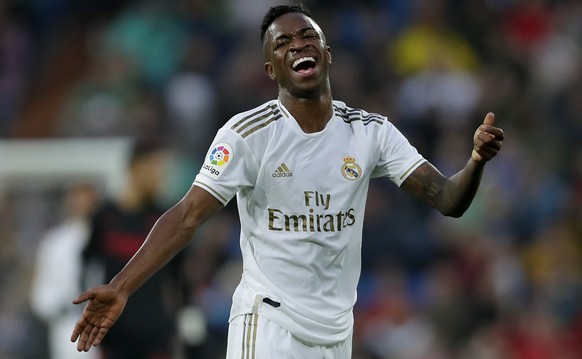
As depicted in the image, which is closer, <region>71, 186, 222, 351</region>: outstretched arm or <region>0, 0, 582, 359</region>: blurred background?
<region>71, 186, 222, 351</region>: outstretched arm

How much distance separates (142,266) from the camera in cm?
494

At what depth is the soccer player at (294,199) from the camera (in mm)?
5152

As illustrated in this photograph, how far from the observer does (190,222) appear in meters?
5.09

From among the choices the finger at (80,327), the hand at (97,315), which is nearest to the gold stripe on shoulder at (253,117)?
the hand at (97,315)

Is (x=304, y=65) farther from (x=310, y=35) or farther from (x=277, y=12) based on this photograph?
(x=277, y=12)

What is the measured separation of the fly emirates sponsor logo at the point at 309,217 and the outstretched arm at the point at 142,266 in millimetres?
256

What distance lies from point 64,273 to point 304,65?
15.1 ft

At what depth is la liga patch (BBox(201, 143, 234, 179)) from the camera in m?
5.12

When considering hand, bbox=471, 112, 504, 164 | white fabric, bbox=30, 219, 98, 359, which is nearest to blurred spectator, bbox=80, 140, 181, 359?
white fabric, bbox=30, 219, 98, 359

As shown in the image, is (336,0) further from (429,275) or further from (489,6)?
(429,275)

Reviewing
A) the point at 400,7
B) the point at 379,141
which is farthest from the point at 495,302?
the point at 379,141

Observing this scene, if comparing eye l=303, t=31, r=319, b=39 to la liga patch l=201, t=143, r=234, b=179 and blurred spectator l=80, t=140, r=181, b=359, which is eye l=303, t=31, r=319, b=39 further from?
blurred spectator l=80, t=140, r=181, b=359

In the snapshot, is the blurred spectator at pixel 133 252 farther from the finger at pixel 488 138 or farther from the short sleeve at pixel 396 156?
the finger at pixel 488 138

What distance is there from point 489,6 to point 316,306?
8.77m
